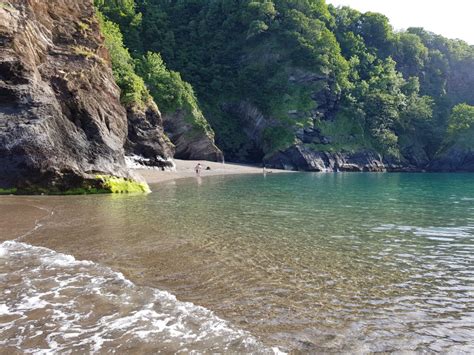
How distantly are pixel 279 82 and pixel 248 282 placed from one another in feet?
279

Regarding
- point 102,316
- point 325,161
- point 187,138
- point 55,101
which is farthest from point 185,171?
point 102,316

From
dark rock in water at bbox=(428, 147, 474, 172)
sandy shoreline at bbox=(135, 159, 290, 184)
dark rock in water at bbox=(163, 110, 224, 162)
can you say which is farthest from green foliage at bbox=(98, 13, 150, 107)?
dark rock in water at bbox=(428, 147, 474, 172)

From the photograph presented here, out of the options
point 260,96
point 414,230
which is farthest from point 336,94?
point 414,230

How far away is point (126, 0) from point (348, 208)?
255ft

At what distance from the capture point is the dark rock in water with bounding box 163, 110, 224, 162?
216 feet

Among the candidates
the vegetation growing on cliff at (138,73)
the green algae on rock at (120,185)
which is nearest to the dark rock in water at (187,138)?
the vegetation growing on cliff at (138,73)

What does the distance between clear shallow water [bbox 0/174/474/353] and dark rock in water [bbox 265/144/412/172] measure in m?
64.5

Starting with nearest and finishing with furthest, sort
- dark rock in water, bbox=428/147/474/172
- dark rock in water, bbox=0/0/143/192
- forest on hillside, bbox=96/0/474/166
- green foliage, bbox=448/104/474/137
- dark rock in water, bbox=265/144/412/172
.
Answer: dark rock in water, bbox=0/0/143/192 < dark rock in water, bbox=265/144/412/172 < forest on hillside, bbox=96/0/474/166 < dark rock in water, bbox=428/147/474/172 < green foliage, bbox=448/104/474/137

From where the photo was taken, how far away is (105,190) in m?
26.1

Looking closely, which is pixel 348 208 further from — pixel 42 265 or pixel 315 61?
pixel 315 61

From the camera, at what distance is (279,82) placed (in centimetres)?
8906

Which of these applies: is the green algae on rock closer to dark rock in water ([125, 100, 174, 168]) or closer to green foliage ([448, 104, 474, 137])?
dark rock in water ([125, 100, 174, 168])

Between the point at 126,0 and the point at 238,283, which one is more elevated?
the point at 126,0

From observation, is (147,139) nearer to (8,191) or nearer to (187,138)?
(187,138)
